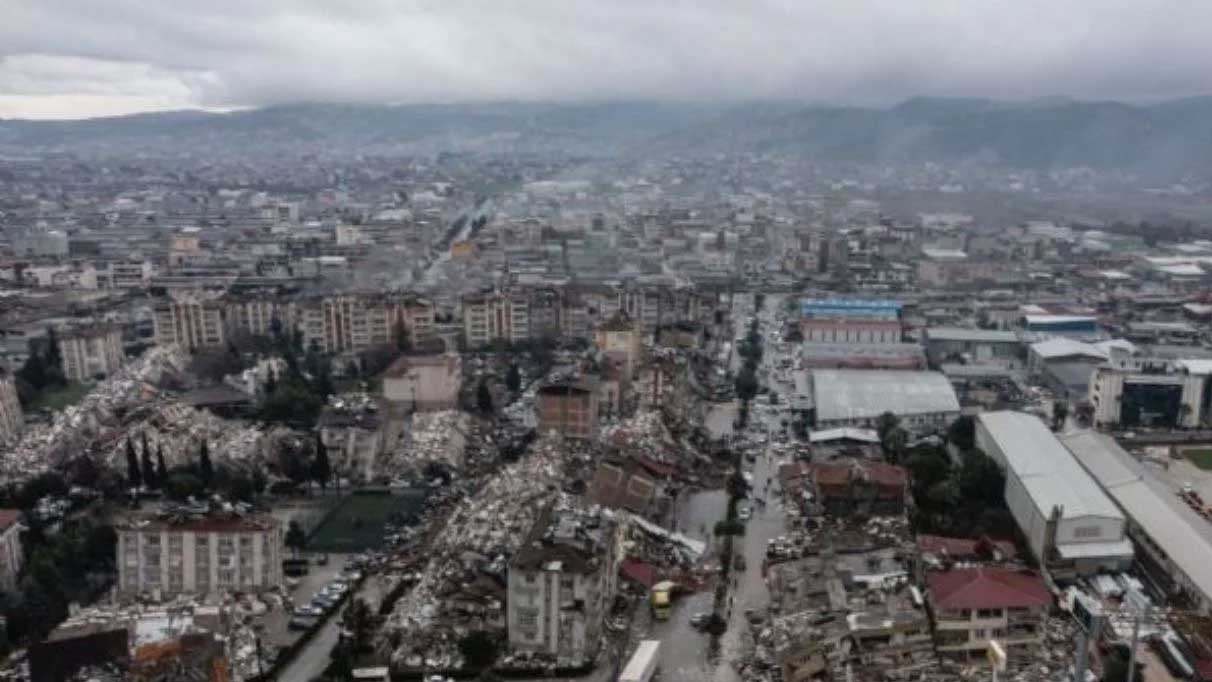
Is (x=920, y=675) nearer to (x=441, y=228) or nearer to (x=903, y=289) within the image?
(x=903, y=289)

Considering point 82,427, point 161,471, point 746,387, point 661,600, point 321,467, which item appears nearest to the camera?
point 661,600

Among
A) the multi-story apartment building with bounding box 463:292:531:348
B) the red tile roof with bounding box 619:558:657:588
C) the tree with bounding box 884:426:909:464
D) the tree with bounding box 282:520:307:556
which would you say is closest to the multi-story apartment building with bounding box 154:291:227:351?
the multi-story apartment building with bounding box 463:292:531:348

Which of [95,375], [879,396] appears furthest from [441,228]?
[879,396]

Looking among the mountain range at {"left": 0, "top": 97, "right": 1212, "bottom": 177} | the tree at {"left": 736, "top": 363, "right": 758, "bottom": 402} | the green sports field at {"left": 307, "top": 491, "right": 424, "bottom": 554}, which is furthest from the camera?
the mountain range at {"left": 0, "top": 97, "right": 1212, "bottom": 177}

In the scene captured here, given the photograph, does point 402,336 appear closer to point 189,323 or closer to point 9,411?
point 189,323

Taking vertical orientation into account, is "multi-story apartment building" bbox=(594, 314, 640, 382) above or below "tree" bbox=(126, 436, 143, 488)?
above

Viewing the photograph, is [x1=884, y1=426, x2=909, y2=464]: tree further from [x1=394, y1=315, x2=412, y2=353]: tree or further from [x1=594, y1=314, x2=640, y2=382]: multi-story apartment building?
[x1=394, y1=315, x2=412, y2=353]: tree

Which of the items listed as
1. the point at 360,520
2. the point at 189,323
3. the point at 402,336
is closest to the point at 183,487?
the point at 360,520
